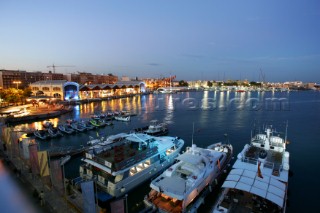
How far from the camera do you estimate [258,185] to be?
34.7 ft

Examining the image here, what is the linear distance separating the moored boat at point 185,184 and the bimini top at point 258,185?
1825 millimetres

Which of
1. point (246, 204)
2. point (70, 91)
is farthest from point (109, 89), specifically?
point (246, 204)

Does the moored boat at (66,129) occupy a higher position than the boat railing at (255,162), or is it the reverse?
the boat railing at (255,162)

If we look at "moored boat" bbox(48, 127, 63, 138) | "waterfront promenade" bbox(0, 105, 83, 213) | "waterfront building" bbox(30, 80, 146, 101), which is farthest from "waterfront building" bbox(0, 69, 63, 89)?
"waterfront promenade" bbox(0, 105, 83, 213)

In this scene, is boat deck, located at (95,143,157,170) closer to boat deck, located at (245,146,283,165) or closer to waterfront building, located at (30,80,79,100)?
boat deck, located at (245,146,283,165)

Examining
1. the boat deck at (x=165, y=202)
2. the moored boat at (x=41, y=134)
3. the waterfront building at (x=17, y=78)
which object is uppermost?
the waterfront building at (x=17, y=78)

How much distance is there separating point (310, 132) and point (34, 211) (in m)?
37.8

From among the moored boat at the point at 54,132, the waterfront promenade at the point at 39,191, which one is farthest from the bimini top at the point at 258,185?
the moored boat at the point at 54,132

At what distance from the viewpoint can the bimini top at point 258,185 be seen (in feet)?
32.3

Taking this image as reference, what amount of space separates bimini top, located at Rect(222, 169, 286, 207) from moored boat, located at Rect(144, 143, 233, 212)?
1825mm

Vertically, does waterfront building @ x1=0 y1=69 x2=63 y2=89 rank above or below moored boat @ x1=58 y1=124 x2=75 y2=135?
above

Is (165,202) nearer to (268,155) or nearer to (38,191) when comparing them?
(38,191)

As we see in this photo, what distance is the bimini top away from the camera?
9.85 m

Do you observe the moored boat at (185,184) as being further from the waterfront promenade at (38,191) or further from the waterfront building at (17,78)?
the waterfront building at (17,78)
